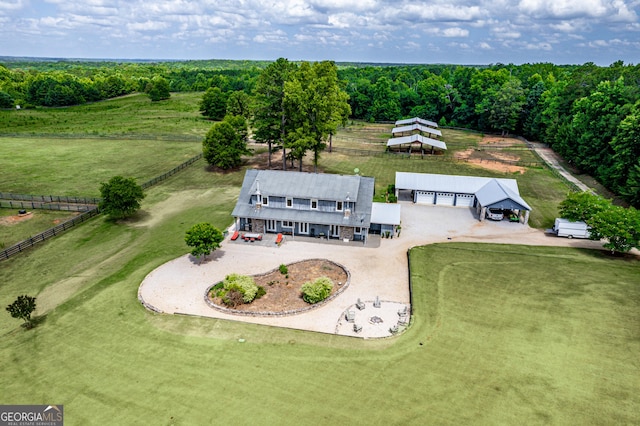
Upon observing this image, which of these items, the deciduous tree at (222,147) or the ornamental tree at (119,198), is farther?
the deciduous tree at (222,147)

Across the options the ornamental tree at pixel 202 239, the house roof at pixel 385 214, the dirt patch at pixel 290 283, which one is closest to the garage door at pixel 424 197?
the house roof at pixel 385 214

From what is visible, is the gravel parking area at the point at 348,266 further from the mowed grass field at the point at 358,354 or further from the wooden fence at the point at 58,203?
the wooden fence at the point at 58,203

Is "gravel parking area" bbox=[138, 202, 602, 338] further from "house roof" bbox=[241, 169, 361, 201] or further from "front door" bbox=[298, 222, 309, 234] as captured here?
"house roof" bbox=[241, 169, 361, 201]

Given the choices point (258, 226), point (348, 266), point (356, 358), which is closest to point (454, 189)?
point (348, 266)

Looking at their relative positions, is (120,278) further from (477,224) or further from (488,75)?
(488,75)

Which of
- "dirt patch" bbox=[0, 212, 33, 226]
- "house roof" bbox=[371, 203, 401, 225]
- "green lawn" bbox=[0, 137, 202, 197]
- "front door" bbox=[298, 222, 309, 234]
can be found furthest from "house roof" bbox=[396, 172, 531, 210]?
"dirt patch" bbox=[0, 212, 33, 226]

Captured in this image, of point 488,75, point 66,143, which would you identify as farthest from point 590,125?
point 66,143
